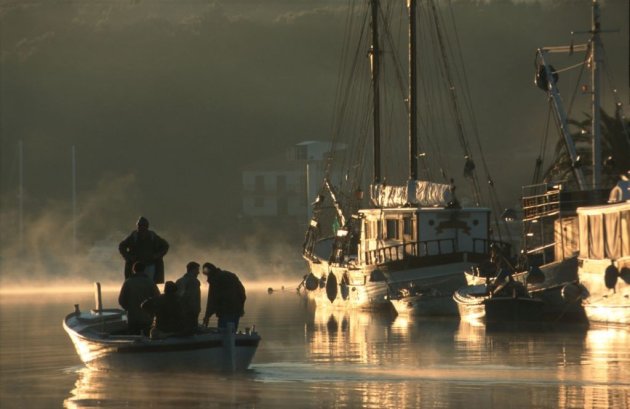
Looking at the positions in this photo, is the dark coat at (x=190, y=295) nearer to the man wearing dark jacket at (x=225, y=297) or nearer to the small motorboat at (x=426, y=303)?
the man wearing dark jacket at (x=225, y=297)

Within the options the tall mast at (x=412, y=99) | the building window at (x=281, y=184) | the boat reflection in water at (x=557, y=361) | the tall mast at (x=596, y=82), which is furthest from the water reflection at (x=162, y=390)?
the building window at (x=281, y=184)

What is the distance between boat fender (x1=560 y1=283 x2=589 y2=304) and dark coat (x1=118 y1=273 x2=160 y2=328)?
2114cm

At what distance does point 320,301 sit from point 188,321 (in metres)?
42.1

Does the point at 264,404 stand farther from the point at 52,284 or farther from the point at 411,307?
the point at 52,284

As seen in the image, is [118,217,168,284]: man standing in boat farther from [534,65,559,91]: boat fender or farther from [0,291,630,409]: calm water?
[534,65,559,91]: boat fender

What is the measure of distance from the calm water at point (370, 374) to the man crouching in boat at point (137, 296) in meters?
1.40

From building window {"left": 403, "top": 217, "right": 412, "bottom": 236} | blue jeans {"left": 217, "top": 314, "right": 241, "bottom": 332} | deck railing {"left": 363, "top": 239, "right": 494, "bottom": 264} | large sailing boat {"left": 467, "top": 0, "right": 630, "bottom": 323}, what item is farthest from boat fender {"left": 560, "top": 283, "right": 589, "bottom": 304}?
blue jeans {"left": 217, "top": 314, "right": 241, "bottom": 332}

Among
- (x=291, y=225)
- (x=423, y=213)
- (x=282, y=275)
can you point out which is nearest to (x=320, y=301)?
(x=423, y=213)

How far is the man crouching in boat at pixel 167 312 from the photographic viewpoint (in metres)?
34.8

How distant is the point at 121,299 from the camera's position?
36.1 meters

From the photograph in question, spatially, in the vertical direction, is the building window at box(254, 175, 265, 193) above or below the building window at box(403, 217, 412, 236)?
above

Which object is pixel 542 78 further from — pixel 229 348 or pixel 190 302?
pixel 229 348

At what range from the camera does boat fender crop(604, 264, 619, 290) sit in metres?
51.7

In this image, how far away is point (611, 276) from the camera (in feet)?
170
